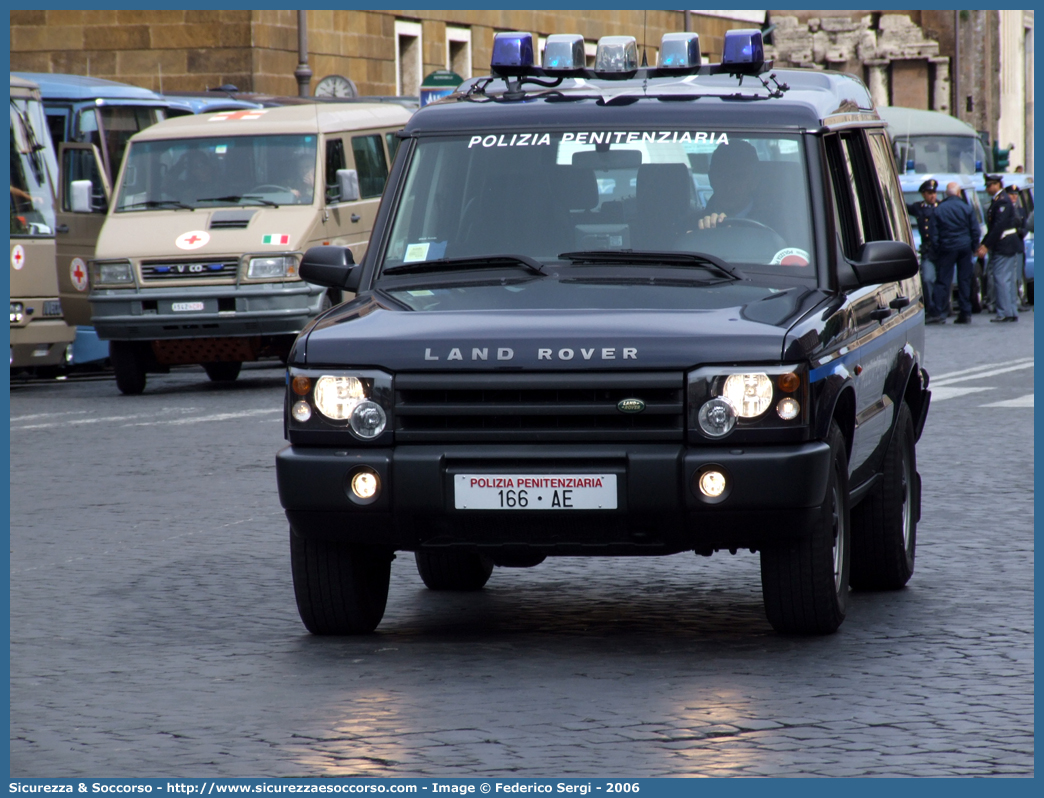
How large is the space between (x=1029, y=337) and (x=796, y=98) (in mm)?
19572

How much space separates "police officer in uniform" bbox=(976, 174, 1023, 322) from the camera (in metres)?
30.1

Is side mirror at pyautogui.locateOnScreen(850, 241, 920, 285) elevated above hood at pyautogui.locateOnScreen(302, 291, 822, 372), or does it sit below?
above

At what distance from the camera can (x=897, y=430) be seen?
8344 mm

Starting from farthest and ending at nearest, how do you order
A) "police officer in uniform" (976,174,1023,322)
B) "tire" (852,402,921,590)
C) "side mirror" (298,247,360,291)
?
"police officer in uniform" (976,174,1023,322)
"tire" (852,402,921,590)
"side mirror" (298,247,360,291)

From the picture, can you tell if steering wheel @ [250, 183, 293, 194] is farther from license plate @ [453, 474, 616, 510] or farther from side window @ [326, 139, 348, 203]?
license plate @ [453, 474, 616, 510]

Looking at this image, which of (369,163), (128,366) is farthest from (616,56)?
(369,163)

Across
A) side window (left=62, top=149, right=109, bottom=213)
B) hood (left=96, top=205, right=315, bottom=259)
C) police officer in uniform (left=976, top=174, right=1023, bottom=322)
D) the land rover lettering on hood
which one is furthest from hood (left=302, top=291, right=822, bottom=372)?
police officer in uniform (left=976, top=174, right=1023, bottom=322)

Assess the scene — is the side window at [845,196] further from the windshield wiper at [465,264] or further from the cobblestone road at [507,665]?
the cobblestone road at [507,665]

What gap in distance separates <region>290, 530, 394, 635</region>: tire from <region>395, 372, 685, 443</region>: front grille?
0.61 metres

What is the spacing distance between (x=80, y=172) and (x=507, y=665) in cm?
1565

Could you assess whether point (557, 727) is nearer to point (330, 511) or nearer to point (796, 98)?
point (330, 511)

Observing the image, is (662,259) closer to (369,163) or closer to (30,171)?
(369,163)

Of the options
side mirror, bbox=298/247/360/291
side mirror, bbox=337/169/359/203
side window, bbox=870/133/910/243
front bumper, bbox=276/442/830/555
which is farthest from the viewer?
side mirror, bbox=337/169/359/203

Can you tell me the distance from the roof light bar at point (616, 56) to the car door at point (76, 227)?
1342 centimetres
